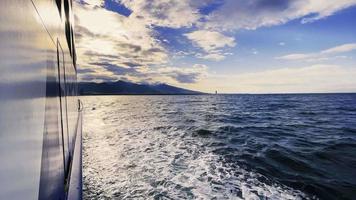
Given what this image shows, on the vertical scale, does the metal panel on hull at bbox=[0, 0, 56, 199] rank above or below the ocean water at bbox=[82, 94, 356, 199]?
above

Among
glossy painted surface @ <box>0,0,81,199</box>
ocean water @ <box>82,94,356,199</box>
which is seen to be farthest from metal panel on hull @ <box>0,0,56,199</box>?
ocean water @ <box>82,94,356,199</box>

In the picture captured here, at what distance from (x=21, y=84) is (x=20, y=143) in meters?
0.26

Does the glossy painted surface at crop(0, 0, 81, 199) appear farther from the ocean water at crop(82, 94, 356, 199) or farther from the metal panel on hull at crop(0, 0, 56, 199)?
the ocean water at crop(82, 94, 356, 199)

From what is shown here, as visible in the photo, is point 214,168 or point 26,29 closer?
point 26,29

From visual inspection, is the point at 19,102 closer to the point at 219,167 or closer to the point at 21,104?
the point at 21,104

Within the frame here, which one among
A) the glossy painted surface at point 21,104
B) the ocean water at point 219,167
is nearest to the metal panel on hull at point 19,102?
the glossy painted surface at point 21,104

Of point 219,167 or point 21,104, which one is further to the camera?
point 219,167

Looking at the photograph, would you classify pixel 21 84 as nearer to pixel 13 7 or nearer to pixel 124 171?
pixel 13 7

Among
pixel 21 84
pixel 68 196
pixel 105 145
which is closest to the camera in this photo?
pixel 21 84

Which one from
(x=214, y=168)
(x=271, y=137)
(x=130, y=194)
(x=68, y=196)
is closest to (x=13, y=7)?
(x=68, y=196)

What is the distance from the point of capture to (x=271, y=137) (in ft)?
45.0

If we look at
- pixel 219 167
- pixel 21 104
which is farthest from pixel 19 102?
pixel 219 167

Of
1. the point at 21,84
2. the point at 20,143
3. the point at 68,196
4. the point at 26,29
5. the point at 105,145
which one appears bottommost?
the point at 105,145

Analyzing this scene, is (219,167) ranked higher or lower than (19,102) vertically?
lower
